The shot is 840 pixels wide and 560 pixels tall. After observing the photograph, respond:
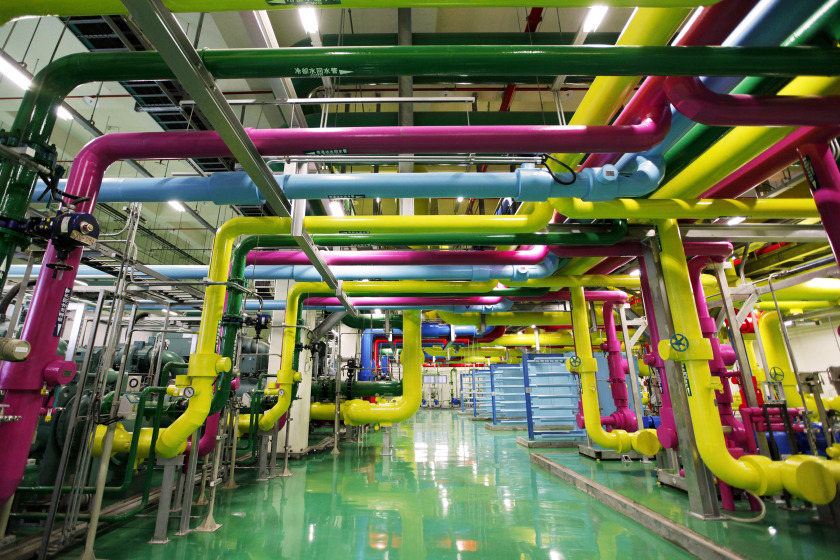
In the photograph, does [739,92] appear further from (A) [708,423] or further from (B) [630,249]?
(A) [708,423]

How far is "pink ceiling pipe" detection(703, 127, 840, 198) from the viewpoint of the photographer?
2822 millimetres

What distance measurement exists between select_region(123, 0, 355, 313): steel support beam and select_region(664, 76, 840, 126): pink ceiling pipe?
9.11ft

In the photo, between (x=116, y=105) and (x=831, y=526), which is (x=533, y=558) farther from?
(x=116, y=105)

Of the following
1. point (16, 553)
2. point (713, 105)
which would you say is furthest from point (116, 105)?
point (713, 105)

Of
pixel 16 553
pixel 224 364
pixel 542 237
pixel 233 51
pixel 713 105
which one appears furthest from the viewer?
pixel 542 237

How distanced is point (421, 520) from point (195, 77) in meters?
4.39

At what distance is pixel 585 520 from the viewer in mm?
3982

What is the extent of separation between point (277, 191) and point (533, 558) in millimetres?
3792

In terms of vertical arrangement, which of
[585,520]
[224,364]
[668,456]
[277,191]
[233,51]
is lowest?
[585,520]

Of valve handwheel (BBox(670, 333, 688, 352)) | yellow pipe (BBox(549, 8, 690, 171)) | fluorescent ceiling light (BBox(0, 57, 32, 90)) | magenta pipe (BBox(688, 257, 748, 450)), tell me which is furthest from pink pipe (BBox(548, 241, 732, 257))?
fluorescent ceiling light (BBox(0, 57, 32, 90))

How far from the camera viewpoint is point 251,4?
6.20 ft

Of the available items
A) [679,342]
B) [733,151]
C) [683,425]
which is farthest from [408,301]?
[733,151]

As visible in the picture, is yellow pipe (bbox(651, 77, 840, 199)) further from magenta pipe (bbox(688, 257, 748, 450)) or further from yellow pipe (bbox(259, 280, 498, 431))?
yellow pipe (bbox(259, 280, 498, 431))

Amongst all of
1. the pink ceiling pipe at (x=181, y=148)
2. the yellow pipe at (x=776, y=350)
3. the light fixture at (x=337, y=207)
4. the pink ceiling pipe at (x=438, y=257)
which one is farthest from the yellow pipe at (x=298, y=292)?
the yellow pipe at (x=776, y=350)
